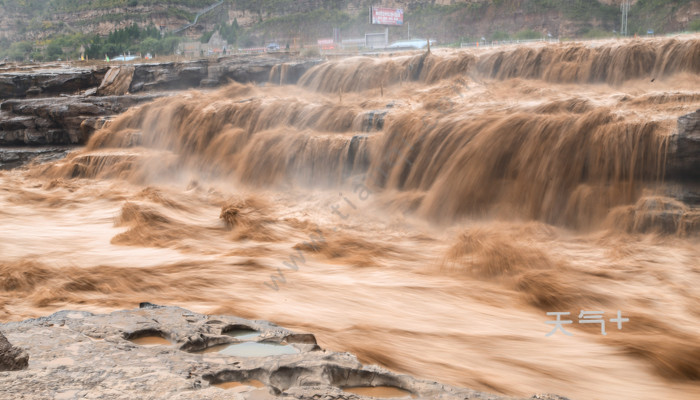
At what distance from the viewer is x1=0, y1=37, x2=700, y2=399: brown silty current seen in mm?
3197

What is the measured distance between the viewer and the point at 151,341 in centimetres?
261

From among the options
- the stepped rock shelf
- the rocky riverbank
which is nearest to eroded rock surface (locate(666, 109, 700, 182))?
the stepped rock shelf

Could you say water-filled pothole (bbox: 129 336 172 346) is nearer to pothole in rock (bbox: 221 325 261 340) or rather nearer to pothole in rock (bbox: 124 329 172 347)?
pothole in rock (bbox: 124 329 172 347)

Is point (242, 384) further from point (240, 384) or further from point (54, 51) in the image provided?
point (54, 51)

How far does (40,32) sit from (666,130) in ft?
242

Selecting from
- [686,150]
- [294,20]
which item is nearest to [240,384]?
[686,150]

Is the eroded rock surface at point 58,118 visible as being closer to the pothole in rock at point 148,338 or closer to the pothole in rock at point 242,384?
the pothole in rock at point 148,338

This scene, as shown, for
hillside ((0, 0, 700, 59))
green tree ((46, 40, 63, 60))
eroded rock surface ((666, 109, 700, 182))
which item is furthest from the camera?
green tree ((46, 40, 63, 60))

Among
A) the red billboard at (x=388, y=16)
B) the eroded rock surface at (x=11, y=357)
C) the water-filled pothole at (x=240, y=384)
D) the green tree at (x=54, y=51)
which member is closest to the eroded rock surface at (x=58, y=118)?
the eroded rock surface at (x=11, y=357)

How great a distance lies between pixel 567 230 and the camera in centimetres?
542

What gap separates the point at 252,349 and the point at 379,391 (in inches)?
24.0

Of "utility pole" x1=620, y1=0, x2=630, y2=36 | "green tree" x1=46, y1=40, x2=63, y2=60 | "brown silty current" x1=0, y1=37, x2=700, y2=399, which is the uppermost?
"utility pole" x1=620, y1=0, x2=630, y2=36

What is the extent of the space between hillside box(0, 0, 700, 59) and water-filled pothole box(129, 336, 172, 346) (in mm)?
36357

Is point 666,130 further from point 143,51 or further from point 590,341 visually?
point 143,51
